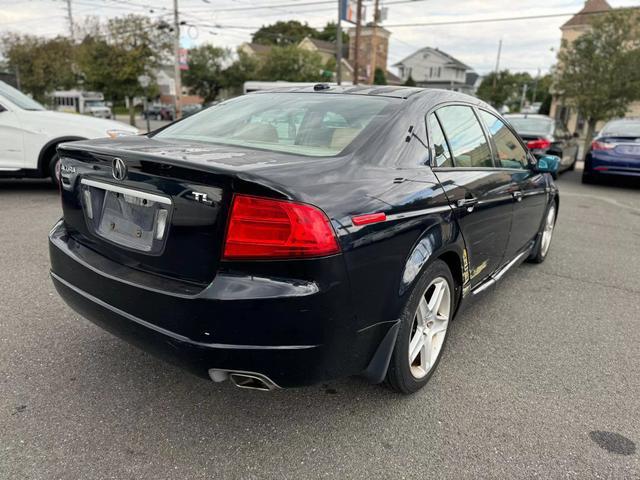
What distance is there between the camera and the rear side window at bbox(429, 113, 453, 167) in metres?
2.66

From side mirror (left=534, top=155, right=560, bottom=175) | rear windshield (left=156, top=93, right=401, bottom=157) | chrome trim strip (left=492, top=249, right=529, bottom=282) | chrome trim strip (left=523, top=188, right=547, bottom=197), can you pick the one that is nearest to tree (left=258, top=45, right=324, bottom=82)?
chrome trim strip (left=523, top=188, right=547, bottom=197)

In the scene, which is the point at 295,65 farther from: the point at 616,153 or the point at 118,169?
the point at 118,169

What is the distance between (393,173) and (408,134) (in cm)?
35

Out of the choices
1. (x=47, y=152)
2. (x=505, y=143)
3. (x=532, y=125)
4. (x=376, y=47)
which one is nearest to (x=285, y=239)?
(x=505, y=143)

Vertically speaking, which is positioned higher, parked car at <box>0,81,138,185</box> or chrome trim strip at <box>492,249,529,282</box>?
parked car at <box>0,81,138,185</box>

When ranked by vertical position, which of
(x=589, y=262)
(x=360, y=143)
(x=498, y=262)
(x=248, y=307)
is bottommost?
(x=589, y=262)

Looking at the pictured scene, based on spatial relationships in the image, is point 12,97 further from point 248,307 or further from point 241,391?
point 248,307

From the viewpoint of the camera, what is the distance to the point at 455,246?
2602 mm

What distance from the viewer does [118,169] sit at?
2127 millimetres

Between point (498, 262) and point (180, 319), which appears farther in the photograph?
point (498, 262)

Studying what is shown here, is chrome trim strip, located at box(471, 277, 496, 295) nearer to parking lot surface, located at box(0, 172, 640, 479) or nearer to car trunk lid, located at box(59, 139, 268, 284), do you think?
parking lot surface, located at box(0, 172, 640, 479)

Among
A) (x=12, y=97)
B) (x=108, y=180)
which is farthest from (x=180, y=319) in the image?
(x=12, y=97)

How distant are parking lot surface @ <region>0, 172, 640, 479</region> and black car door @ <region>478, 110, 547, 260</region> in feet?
2.23

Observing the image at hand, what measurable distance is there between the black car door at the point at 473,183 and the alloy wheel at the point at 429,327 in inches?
12.9
